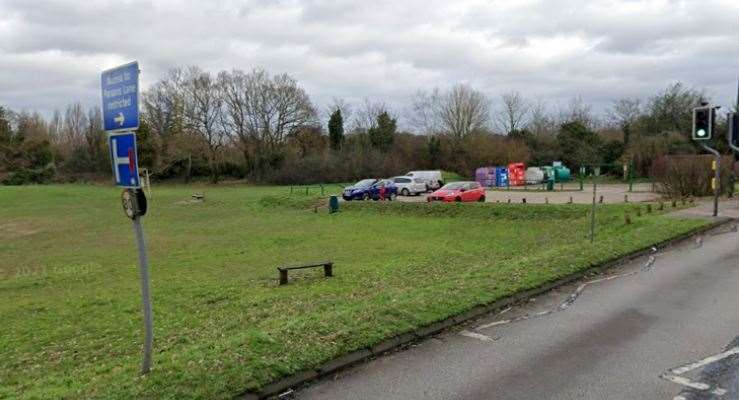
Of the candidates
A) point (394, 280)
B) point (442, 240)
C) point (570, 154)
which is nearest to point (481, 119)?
point (570, 154)

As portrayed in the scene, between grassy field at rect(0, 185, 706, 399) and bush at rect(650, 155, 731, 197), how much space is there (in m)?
6.21

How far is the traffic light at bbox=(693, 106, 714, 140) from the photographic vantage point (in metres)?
18.0

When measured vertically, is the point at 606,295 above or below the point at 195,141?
below

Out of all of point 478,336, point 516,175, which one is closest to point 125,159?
point 478,336

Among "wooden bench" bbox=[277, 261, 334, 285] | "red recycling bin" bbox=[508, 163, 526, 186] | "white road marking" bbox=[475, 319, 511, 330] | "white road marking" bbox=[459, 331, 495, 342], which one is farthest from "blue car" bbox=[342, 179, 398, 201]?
"white road marking" bbox=[459, 331, 495, 342]

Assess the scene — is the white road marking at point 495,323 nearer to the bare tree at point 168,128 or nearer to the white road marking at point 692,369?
the white road marking at point 692,369

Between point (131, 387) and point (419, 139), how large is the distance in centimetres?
7084

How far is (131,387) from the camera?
5.33 m

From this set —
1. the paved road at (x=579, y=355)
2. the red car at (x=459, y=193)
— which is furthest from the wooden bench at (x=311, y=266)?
the red car at (x=459, y=193)

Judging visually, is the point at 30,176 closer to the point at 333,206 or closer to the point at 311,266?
the point at 333,206

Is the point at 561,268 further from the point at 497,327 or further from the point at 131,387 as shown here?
the point at 131,387

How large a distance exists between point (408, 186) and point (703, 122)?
1073 inches

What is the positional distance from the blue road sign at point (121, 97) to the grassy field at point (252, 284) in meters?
2.48

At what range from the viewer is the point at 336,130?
77312 millimetres
